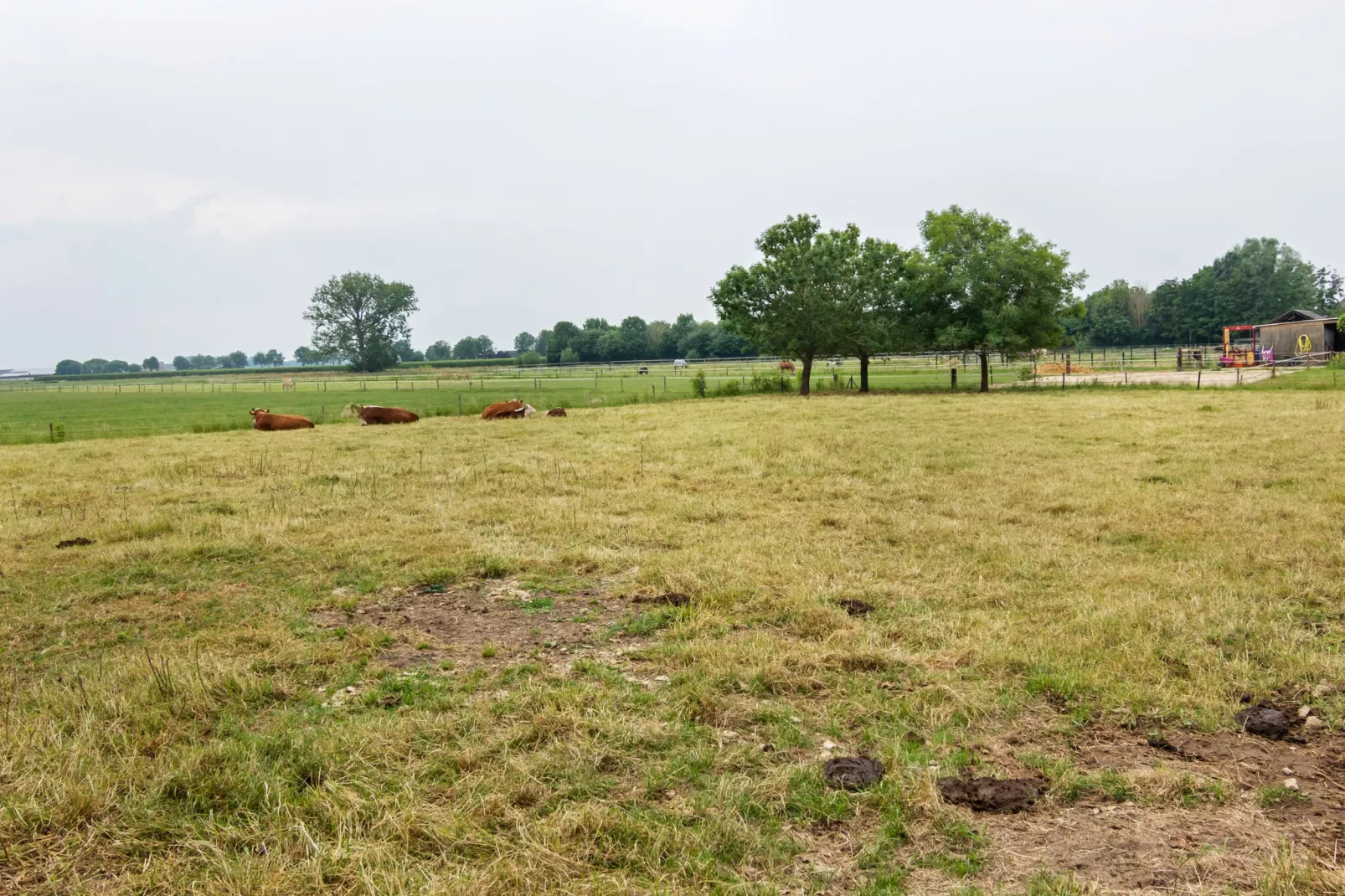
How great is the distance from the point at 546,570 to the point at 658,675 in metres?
2.55

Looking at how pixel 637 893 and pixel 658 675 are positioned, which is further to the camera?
pixel 658 675

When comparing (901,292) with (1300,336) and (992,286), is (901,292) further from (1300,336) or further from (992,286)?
(1300,336)

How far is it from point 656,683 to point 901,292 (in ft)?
106

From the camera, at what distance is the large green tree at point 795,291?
33031mm

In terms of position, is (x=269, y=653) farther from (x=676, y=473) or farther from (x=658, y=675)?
(x=676, y=473)

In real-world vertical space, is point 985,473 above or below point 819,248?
below

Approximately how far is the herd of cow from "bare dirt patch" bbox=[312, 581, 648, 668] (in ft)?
53.1

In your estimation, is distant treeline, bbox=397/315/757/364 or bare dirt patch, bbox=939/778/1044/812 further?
distant treeline, bbox=397/315/757/364

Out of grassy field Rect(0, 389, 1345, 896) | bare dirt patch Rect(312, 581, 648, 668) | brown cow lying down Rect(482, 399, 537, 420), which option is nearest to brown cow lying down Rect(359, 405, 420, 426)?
brown cow lying down Rect(482, 399, 537, 420)

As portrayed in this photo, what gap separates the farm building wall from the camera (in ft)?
148

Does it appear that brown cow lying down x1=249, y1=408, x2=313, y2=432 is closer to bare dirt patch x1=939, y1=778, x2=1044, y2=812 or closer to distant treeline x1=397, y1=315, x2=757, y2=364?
bare dirt patch x1=939, y1=778, x2=1044, y2=812

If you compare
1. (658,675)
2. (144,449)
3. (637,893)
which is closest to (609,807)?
(637,893)

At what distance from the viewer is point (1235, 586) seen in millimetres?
5848

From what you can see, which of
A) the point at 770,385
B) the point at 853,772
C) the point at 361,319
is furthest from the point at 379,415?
the point at 361,319
